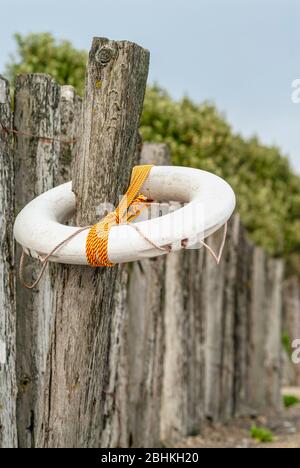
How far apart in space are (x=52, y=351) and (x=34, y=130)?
1227mm

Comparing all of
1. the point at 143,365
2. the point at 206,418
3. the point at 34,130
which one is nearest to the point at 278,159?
the point at 206,418

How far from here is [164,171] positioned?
3.88 meters

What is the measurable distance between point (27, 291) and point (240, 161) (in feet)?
41.5

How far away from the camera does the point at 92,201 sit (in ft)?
12.1

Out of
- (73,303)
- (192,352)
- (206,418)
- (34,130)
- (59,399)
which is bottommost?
(206,418)

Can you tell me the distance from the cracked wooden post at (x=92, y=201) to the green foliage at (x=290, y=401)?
8.85 metres

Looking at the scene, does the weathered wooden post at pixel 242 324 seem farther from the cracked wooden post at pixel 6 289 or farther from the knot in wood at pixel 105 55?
the knot in wood at pixel 105 55

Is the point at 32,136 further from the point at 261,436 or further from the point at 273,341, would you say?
the point at 273,341

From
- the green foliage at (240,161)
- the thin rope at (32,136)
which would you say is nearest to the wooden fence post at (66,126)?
the thin rope at (32,136)

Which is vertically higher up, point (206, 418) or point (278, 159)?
point (278, 159)

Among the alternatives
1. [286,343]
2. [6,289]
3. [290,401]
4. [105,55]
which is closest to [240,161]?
[286,343]

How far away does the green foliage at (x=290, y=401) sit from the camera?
40.3 feet

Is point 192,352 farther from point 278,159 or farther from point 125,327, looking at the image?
point 278,159

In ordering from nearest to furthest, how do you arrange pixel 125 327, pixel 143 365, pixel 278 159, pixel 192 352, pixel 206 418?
pixel 125 327 < pixel 143 365 < pixel 192 352 < pixel 206 418 < pixel 278 159
